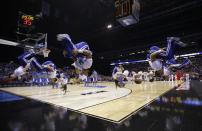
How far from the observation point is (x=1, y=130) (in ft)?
5.87

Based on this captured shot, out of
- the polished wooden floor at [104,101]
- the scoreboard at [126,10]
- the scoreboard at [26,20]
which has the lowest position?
the polished wooden floor at [104,101]

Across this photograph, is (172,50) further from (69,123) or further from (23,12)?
(23,12)

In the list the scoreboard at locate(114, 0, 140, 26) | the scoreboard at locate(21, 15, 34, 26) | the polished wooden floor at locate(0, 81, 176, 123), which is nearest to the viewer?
the polished wooden floor at locate(0, 81, 176, 123)

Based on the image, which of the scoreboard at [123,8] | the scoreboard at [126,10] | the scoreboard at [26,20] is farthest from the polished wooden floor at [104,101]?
the scoreboard at [26,20]

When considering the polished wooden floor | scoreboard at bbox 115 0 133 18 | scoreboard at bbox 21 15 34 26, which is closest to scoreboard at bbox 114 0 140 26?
scoreboard at bbox 115 0 133 18

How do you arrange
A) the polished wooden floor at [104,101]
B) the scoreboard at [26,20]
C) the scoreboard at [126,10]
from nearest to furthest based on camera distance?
the polished wooden floor at [104,101]
the scoreboard at [126,10]
the scoreboard at [26,20]

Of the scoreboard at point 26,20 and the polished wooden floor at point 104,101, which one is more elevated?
the scoreboard at point 26,20

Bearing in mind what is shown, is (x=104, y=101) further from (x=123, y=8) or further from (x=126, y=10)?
(x=123, y=8)

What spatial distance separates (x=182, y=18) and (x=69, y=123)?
10794 millimetres

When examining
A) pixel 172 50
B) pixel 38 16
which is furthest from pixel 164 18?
pixel 38 16

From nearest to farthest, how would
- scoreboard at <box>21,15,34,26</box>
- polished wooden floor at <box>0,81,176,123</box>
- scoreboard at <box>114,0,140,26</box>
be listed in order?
polished wooden floor at <box>0,81,176,123</box> → scoreboard at <box>114,0,140,26</box> → scoreboard at <box>21,15,34,26</box>

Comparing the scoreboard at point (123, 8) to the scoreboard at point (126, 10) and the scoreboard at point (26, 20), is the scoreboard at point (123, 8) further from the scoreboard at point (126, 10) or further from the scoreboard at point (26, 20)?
the scoreboard at point (26, 20)

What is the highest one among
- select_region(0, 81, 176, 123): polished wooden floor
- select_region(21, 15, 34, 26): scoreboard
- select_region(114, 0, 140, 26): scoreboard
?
select_region(21, 15, 34, 26): scoreboard

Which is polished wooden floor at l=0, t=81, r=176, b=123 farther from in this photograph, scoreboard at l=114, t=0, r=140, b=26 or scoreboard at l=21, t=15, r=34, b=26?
scoreboard at l=21, t=15, r=34, b=26
